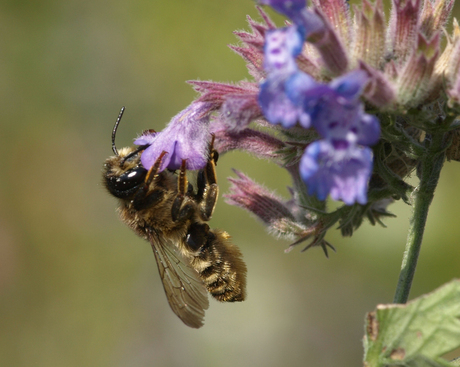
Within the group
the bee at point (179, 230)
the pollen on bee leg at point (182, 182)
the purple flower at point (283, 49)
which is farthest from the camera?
the bee at point (179, 230)

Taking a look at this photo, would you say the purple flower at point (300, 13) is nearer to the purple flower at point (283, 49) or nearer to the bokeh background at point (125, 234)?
the purple flower at point (283, 49)

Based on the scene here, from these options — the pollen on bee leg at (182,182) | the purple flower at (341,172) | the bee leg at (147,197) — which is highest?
the bee leg at (147,197)

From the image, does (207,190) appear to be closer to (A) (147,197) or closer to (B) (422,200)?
(A) (147,197)

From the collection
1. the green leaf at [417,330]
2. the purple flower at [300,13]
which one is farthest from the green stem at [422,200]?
the purple flower at [300,13]

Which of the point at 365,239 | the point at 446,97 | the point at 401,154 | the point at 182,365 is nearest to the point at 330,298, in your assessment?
the point at 365,239

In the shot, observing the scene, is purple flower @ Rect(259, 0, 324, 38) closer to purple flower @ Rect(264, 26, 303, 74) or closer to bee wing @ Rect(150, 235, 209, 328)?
purple flower @ Rect(264, 26, 303, 74)

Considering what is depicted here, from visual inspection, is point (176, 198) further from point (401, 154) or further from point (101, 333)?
point (101, 333)
